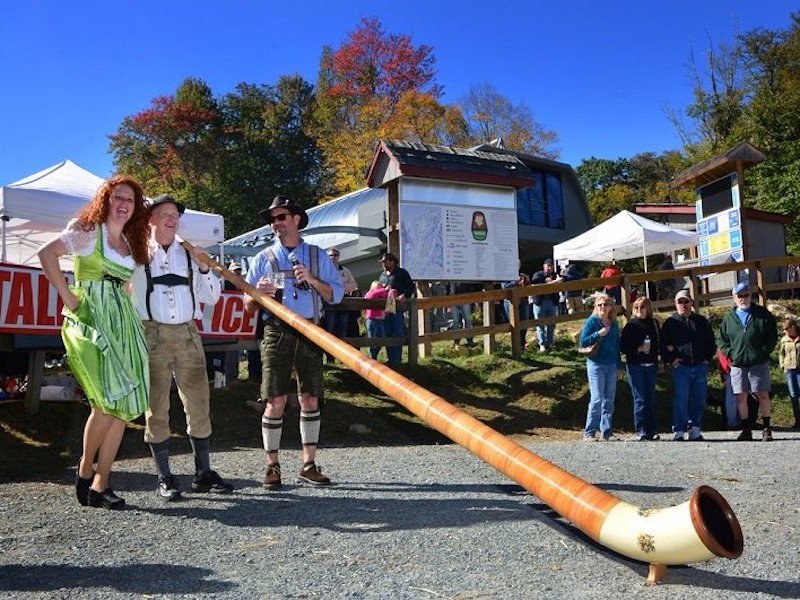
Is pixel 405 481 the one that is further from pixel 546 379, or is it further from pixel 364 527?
pixel 546 379

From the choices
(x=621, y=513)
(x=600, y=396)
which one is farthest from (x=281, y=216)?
(x=600, y=396)

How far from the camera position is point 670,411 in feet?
36.4

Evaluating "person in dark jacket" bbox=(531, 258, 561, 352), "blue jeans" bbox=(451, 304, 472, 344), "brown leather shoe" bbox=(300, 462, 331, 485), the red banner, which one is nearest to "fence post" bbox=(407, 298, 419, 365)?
"blue jeans" bbox=(451, 304, 472, 344)

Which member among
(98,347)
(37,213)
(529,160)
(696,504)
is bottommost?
(696,504)

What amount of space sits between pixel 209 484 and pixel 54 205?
7.52 meters

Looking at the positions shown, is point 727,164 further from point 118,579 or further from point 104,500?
point 118,579

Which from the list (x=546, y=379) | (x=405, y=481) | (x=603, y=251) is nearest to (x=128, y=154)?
(x=603, y=251)

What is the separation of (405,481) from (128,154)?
38.6 meters

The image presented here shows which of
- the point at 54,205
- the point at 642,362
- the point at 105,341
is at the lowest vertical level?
the point at 642,362

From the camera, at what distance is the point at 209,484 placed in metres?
4.64

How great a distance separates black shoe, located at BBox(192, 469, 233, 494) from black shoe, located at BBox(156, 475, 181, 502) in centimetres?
19

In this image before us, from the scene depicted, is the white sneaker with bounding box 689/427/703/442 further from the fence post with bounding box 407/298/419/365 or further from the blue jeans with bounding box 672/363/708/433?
the fence post with bounding box 407/298/419/365

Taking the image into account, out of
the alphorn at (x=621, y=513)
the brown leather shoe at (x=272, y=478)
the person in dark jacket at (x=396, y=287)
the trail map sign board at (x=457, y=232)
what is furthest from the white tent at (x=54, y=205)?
the alphorn at (x=621, y=513)

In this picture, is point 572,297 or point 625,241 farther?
point 625,241
